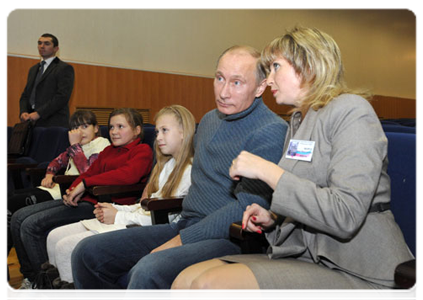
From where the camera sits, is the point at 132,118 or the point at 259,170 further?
the point at 132,118

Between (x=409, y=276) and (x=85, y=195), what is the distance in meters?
1.90

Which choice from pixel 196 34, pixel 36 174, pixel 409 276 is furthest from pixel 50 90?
pixel 409 276

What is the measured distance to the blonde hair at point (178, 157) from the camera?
187cm

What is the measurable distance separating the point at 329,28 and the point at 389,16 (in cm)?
226

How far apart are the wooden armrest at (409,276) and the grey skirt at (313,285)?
0.18 meters

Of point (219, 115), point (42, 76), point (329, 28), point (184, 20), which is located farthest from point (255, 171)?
point (329, 28)

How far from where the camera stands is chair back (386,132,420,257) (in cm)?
109

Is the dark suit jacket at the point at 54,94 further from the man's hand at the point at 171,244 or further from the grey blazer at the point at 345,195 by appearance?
the grey blazer at the point at 345,195

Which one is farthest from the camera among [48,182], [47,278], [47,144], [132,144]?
[47,144]

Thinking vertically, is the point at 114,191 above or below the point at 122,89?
below

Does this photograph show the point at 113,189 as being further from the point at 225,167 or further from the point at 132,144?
the point at 225,167

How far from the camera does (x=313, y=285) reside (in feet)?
3.16

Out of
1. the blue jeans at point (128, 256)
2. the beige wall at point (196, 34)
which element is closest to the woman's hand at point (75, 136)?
the blue jeans at point (128, 256)

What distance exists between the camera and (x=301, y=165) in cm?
108
